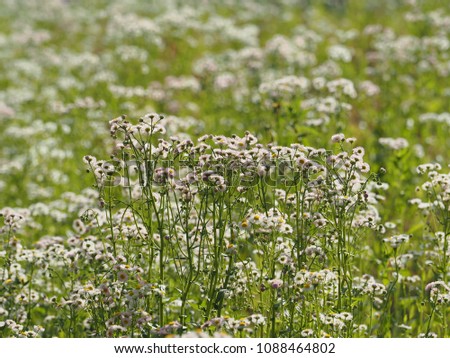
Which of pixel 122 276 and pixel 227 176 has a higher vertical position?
pixel 227 176

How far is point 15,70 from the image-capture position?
13.5 m

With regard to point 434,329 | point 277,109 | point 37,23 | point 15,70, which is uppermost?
point 37,23

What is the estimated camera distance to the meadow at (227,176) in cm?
439

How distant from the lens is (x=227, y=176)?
4.38 m

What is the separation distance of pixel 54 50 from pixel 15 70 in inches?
59.8

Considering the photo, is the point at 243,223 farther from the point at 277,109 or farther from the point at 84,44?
the point at 84,44

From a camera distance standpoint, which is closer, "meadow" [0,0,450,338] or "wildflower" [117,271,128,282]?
"wildflower" [117,271,128,282]

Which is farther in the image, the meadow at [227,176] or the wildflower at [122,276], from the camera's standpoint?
the meadow at [227,176]

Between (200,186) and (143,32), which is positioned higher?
(143,32)

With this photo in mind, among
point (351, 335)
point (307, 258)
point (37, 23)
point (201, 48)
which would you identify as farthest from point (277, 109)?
point (37, 23)

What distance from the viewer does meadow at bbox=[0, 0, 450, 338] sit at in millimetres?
4387
